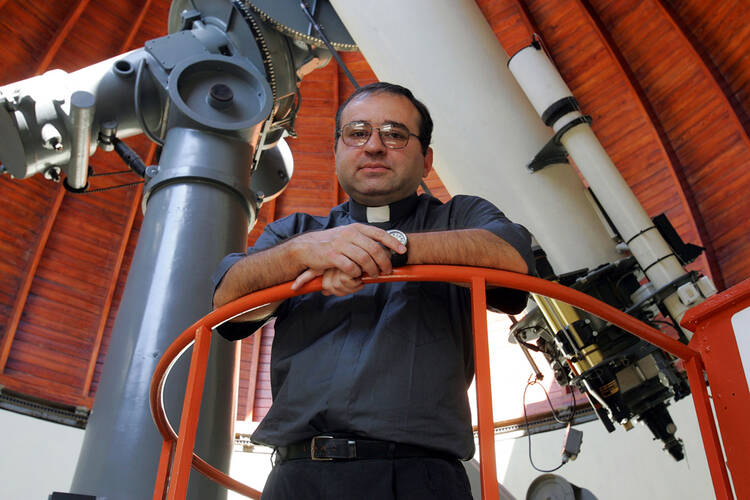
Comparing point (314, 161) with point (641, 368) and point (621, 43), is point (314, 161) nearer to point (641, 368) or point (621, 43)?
point (621, 43)

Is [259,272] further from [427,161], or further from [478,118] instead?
[478,118]

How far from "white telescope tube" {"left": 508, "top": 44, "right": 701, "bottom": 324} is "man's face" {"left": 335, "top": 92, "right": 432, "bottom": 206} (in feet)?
5.30

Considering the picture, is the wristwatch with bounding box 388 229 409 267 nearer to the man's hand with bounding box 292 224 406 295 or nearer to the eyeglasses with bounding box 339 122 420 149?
the man's hand with bounding box 292 224 406 295

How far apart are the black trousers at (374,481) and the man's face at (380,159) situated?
0.75m

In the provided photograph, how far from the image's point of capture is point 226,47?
156 inches

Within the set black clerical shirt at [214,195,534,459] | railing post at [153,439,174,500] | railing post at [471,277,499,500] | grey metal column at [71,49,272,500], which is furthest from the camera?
grey metal column at [71,49,272,500]

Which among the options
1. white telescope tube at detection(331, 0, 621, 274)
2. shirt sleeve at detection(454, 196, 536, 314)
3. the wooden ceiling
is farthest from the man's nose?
the wooden ceiling

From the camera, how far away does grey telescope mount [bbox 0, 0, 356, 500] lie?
2.59 meters

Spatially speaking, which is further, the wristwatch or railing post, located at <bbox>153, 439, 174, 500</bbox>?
railing post, located at <bbox>153, 439, 174, 500</bbox>

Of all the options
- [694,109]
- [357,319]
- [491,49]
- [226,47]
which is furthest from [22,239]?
[694,109]

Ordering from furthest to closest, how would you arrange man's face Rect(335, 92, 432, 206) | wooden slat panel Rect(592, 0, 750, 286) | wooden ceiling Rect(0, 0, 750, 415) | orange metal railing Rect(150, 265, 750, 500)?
wooden ceiling Rect(0, 0, 750, 415)
wooden slat panel Rect(592, 0, 750, 286)
man's face Rect(335, 92, 432, 206)
orange metal railing Rect(150, 265, 750, 500)

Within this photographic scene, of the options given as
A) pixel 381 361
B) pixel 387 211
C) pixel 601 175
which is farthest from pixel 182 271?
pixel 601 175

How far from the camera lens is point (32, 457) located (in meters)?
6.71

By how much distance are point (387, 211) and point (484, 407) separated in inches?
29.7
